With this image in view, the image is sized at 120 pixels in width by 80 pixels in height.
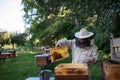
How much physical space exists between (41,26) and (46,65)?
61.0 feet

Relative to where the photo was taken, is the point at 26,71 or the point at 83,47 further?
the point at 26,71

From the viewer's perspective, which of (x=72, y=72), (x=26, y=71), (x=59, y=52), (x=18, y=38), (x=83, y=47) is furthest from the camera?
(x=18, y=38)

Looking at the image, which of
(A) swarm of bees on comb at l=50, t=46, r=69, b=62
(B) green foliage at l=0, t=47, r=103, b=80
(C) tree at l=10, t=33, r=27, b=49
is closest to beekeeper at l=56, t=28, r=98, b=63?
(A) swarm of bees on comb at l=50, t=46, r=69, b=62

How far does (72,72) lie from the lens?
3383 mm

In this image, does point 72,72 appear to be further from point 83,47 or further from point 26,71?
point 26,71

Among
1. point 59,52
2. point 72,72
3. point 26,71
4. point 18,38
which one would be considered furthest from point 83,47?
point 18,38

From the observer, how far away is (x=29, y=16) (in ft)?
115

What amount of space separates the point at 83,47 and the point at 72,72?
1517mm

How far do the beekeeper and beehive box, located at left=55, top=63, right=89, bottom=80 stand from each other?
1.31 m

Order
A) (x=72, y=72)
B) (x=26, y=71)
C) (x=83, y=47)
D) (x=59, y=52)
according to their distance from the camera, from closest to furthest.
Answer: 1. (x=72, y=72)
2. (x=59, y=52)
3. (x=83, y=47)
4. (x=26, y=71)

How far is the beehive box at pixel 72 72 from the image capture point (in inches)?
131

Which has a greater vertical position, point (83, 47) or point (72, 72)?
point (83, 47)

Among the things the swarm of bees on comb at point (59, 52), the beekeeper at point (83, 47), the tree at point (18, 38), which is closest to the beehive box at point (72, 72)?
the swarm of bees on comb at point (59, 52)

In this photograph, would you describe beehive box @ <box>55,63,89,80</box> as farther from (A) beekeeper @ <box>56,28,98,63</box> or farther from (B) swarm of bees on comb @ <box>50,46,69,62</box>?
(A) beekeeper @ <box>56,28,98,63</box>
